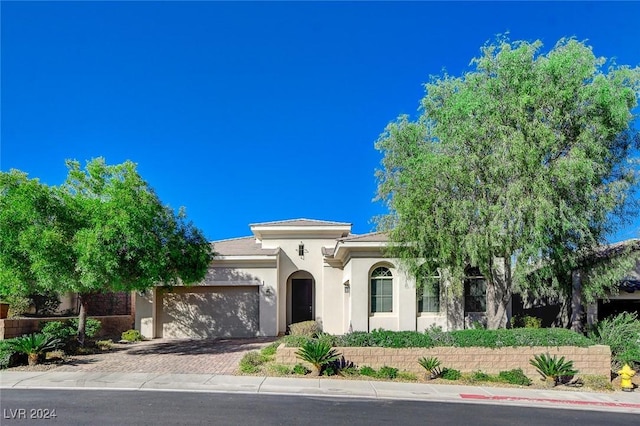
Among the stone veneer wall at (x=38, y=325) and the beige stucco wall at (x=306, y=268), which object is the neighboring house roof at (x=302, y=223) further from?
the stone veneer wall at (x=38, y=325)

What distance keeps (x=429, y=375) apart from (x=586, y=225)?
20.2 feet

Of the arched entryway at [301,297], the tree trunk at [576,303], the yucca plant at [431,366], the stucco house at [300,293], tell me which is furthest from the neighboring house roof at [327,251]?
the tree trunk at [576,303]

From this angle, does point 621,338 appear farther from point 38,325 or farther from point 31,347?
point 38,325

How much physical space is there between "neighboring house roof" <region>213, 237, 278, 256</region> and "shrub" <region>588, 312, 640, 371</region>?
13366mm

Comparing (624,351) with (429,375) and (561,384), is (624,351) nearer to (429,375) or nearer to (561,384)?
(561,384)

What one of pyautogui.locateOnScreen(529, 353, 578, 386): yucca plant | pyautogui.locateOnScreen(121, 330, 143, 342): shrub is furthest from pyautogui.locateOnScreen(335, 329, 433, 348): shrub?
pyautogui.locateOnScreen(121, 330, 143, 342): shrub

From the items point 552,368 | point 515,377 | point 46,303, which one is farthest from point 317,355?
point 46,303

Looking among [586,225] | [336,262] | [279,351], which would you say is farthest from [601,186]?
[336,262]

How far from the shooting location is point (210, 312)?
23.8 m

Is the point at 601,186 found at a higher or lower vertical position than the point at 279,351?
higher

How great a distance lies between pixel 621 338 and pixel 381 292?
8115 mm

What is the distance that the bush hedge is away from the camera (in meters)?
14.7

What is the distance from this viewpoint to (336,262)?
24.2 meters

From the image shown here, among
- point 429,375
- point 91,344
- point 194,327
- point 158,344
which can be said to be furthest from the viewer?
point 194,327
